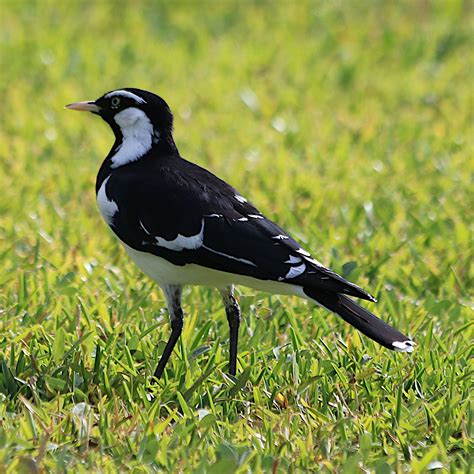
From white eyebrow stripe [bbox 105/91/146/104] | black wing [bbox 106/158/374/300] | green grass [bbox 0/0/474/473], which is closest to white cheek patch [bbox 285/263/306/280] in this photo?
black wing [bbox 106/158/374/300]

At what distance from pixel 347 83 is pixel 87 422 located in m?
5.74

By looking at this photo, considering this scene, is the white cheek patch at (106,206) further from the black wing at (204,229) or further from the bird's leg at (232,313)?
the bird's leg at (232,313)

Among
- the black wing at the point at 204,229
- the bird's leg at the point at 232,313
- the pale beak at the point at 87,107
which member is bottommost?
the bird's leg at the point at 232,313

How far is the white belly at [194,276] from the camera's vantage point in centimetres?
446

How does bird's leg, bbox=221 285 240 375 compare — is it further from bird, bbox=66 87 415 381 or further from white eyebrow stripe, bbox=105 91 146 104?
white eyebrow stripe, bbox=105 91 146 104

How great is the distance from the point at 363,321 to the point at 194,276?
2.31ft

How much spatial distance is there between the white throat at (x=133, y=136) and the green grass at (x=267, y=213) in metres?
0.69

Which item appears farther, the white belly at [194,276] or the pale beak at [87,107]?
the pale beak at [87,107]

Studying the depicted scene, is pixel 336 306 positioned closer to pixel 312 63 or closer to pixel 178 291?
pixel 178 291

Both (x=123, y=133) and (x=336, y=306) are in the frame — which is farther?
(x=123, y=133)

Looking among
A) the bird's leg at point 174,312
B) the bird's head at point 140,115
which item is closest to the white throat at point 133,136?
the bird's head at point 140,115

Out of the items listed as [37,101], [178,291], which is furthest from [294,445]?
[37,101]

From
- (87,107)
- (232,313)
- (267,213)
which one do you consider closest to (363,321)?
(232,313)

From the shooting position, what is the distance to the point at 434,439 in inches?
160
